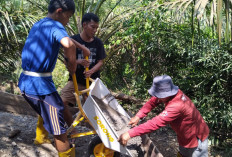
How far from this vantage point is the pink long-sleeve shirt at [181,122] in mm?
2410

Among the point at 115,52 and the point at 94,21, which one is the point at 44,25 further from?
the point at 115,52

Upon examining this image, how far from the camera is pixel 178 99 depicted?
2469 mm

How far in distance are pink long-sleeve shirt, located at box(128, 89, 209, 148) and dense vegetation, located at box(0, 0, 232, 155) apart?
781mm

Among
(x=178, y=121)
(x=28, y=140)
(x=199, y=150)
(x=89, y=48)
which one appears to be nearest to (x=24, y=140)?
(x=28, y=140)

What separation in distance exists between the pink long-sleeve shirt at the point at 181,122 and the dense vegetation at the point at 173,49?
30.7 inches

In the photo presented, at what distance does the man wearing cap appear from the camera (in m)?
2.41

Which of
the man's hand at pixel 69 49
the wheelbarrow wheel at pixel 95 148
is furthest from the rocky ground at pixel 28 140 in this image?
the man's hand at pixel 69 49

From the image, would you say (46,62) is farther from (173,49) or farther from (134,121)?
(173,49)

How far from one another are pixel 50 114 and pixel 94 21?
1414 mm

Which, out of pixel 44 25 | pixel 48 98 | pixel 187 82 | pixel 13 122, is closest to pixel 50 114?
pixel 48 98

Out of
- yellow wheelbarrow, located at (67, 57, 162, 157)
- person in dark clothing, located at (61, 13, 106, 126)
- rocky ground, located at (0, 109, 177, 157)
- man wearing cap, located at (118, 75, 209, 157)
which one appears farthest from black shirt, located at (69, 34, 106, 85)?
man wearing cap, located at (118, 75, 209, 157)

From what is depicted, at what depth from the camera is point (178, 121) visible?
2564 mm

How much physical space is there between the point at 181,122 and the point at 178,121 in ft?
0.11

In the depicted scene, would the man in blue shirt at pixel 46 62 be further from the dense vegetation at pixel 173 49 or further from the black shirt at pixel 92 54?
the dense vegetation at pixel 173 49
